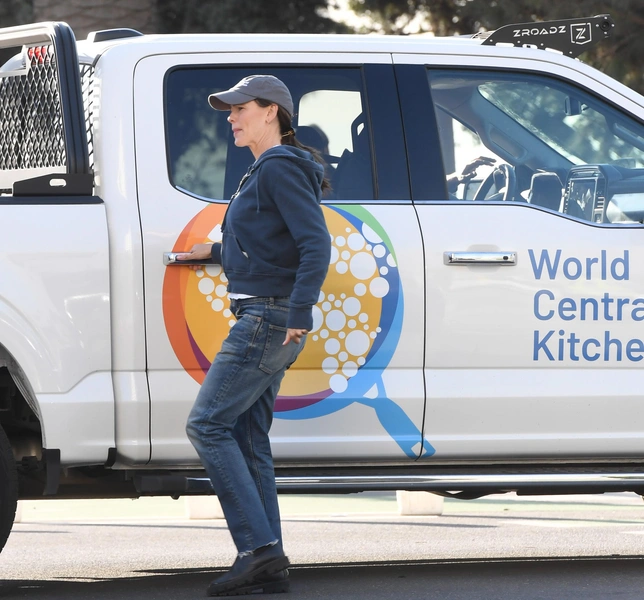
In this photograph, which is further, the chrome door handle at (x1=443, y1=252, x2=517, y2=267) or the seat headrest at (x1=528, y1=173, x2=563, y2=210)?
the seat headrest at (x1=528, y1=173, x2=563, y2=210)

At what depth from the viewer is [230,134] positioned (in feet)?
15.6

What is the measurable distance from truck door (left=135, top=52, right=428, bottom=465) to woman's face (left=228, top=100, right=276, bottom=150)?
0.32 meters

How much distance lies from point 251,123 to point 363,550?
116 inches

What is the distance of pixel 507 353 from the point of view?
184 inches

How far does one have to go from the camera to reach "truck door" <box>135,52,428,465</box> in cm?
452

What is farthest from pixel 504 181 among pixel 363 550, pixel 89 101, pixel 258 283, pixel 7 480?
pixel 363 550

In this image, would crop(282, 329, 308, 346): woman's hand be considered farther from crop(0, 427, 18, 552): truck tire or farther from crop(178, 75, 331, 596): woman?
crop(0, 427, 18, 552): truck tire

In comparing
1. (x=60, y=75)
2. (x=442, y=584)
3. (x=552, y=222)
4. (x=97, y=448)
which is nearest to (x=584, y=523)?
(x=442, y=584)

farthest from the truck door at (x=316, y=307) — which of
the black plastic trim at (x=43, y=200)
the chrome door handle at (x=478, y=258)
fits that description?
the black plastic trim at (x=43, y=200)

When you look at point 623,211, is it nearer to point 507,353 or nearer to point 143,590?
point 507,353

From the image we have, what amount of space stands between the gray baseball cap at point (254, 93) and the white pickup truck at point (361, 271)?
353mm

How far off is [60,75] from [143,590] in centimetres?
202

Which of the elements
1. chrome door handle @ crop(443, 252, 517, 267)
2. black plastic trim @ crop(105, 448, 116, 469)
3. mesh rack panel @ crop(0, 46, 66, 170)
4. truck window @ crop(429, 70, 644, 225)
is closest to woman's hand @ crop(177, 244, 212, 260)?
mesh rack panel @ crop(0, 46, 66, 170)

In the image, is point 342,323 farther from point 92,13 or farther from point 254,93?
point 92,13
